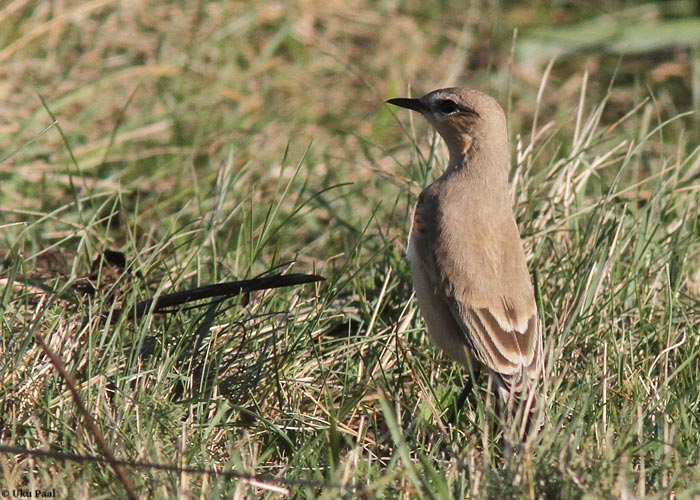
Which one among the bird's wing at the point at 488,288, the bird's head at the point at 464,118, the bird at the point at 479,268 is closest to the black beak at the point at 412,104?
the bird's head at the point at 464,118

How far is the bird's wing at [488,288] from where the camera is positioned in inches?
170

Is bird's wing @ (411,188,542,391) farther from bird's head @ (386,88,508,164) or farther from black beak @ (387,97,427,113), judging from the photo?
black beak @ (387,97,427,113)

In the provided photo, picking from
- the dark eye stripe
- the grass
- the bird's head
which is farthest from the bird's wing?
the dark eye stripe

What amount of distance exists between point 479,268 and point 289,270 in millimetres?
972

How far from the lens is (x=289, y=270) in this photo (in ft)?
16.4

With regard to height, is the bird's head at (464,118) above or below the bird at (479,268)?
above

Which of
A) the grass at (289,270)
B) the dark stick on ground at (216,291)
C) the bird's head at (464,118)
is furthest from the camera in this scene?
the bird's head at (464,118)

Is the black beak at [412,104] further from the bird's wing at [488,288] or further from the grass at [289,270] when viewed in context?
the bird's wing at [488,288]

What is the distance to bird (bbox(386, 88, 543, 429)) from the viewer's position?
4316 millimetres

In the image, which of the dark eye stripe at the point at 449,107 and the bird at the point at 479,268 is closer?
the bird at the point at 479,268

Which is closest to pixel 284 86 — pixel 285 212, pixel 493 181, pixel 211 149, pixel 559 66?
pixel 211 149

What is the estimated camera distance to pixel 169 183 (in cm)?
627

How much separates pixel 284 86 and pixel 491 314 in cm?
362

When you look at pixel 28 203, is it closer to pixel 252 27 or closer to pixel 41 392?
pixel 41 392
